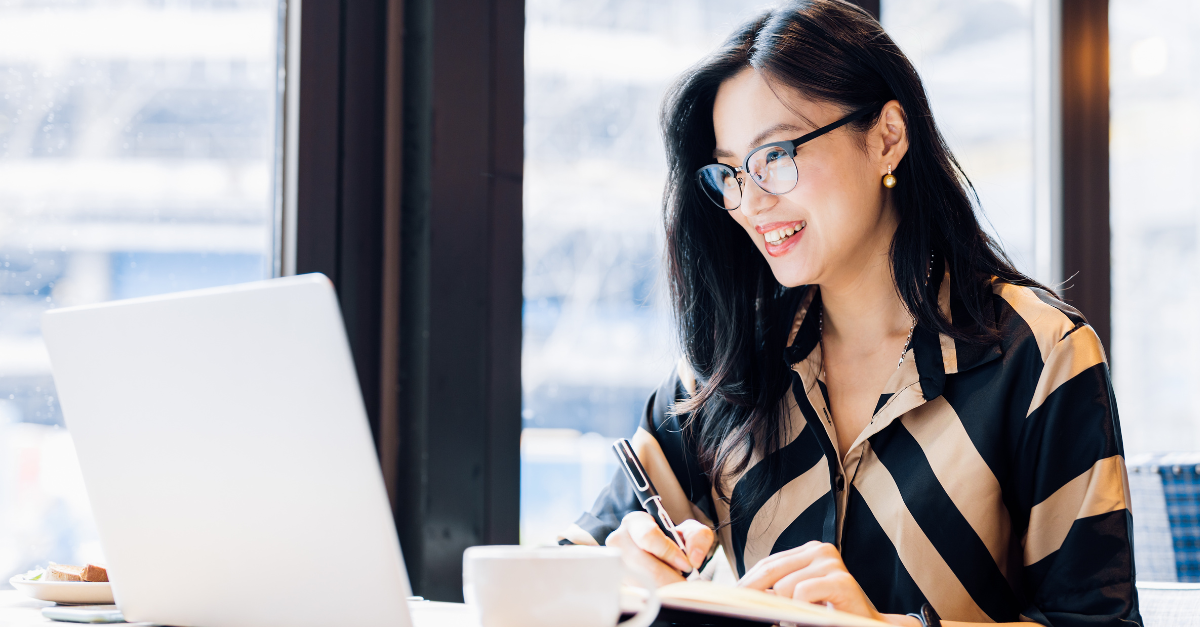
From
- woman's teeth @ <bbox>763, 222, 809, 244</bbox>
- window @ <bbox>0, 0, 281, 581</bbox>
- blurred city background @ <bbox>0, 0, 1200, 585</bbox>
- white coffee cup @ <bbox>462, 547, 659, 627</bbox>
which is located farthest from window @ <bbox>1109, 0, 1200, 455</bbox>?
white coffee cup @ <bbox>462, 547, 659, 627</bbox>

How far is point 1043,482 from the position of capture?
987mm

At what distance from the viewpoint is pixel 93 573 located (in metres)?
0.83

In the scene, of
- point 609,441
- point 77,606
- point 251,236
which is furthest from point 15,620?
point 609,441

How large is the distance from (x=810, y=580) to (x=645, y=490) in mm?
268

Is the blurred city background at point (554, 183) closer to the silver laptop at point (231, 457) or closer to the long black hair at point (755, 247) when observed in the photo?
the long black hair at point (755, 247)

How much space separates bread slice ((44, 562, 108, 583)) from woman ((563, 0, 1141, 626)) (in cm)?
51

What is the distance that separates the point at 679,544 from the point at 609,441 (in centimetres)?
73

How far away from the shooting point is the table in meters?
0.73

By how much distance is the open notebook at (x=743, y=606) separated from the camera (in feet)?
1.90

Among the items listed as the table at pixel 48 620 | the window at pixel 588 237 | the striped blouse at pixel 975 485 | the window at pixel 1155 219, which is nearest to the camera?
the table at pixel 48 620

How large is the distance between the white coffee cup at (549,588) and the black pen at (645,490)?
44 centimetres

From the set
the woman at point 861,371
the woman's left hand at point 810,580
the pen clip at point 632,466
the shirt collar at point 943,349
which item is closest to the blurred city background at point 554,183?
the woman at point 861,371

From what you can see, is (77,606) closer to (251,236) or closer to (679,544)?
(679,544)

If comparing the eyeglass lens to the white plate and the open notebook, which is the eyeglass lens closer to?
the open notebook
